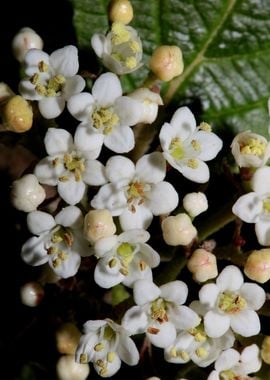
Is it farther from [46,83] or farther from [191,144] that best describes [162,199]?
[46,83]

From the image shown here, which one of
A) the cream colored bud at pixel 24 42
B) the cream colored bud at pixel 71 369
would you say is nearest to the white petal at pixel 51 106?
the cream colored bud at pixel 24 42

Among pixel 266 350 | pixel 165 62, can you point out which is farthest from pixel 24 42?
pixel 266 350

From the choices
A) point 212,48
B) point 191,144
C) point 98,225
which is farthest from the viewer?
point 212,48

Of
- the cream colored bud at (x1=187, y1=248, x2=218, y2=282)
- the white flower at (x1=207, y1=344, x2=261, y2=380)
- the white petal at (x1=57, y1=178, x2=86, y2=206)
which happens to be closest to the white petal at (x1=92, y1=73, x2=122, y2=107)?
the white petal at (x1=57, y1=178, x2=86, y2=206)

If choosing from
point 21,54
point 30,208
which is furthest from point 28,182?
point 21,54

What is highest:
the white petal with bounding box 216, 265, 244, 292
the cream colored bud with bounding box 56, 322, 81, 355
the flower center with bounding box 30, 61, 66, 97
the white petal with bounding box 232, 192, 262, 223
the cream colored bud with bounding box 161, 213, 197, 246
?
the flower center with bounding box 30, 61, 66, 97

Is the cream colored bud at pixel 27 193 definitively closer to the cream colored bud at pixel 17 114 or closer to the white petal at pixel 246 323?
the cream colored bud at pixel 17 114

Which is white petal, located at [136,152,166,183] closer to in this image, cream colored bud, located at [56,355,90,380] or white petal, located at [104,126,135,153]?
white petal, located at [104,126,135,153]
